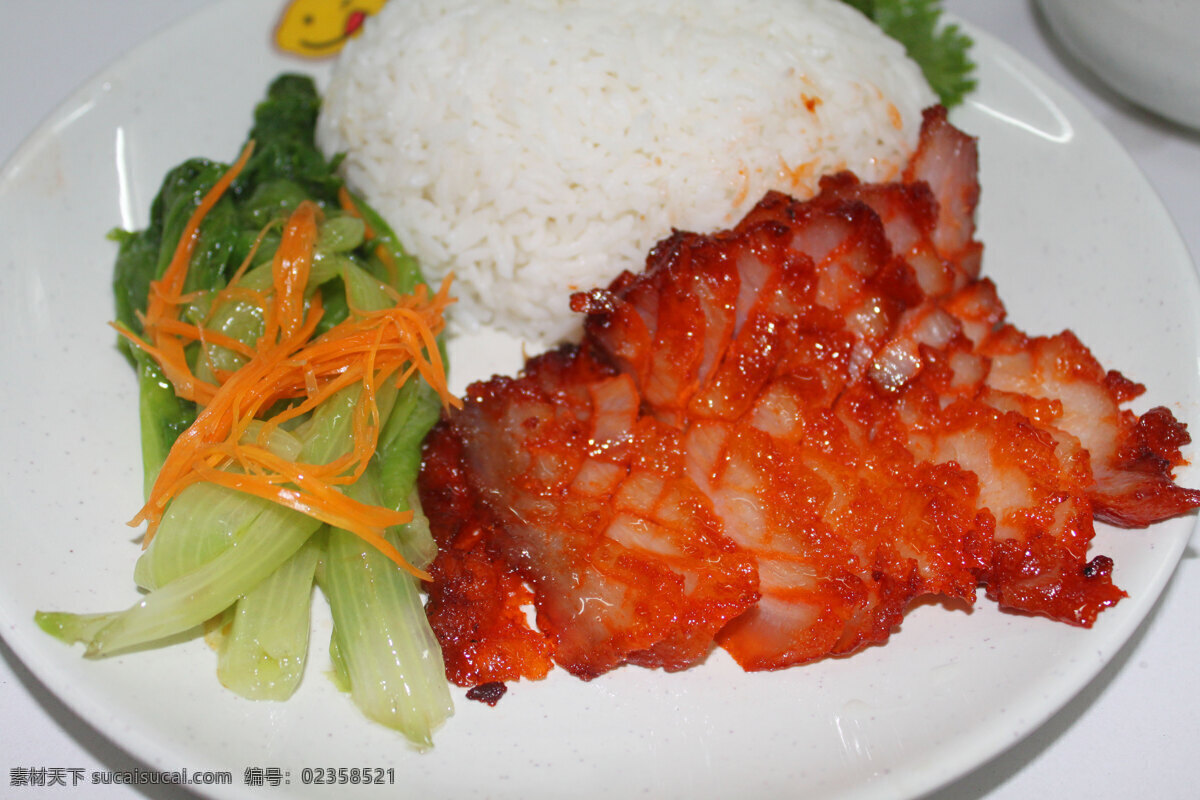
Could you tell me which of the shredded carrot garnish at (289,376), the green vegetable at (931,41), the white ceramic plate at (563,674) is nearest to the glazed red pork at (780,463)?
the white ceramic plate at (563,674)

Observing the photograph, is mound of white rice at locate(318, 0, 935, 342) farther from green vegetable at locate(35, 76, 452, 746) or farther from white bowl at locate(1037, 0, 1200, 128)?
white bowl at locate(1037, 0, 1200, 128)

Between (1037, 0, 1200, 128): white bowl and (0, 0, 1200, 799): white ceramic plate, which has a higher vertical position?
(1037, 0, 1200, 128): white bowl

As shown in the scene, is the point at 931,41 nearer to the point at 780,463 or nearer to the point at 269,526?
the point at 780,463

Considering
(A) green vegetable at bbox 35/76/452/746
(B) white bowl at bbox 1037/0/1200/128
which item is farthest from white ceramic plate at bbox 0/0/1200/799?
(B) white bowl at bbox 1037/0/1200/128

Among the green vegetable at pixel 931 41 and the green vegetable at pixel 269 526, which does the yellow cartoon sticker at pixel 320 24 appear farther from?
the green vegetable at pixel 931 41

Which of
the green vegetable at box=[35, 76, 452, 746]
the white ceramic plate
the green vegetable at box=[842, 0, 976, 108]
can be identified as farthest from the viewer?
the green vegetable at box=[842, 0, 976, 108]

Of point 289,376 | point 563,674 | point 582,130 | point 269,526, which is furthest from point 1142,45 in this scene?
point 269,526
